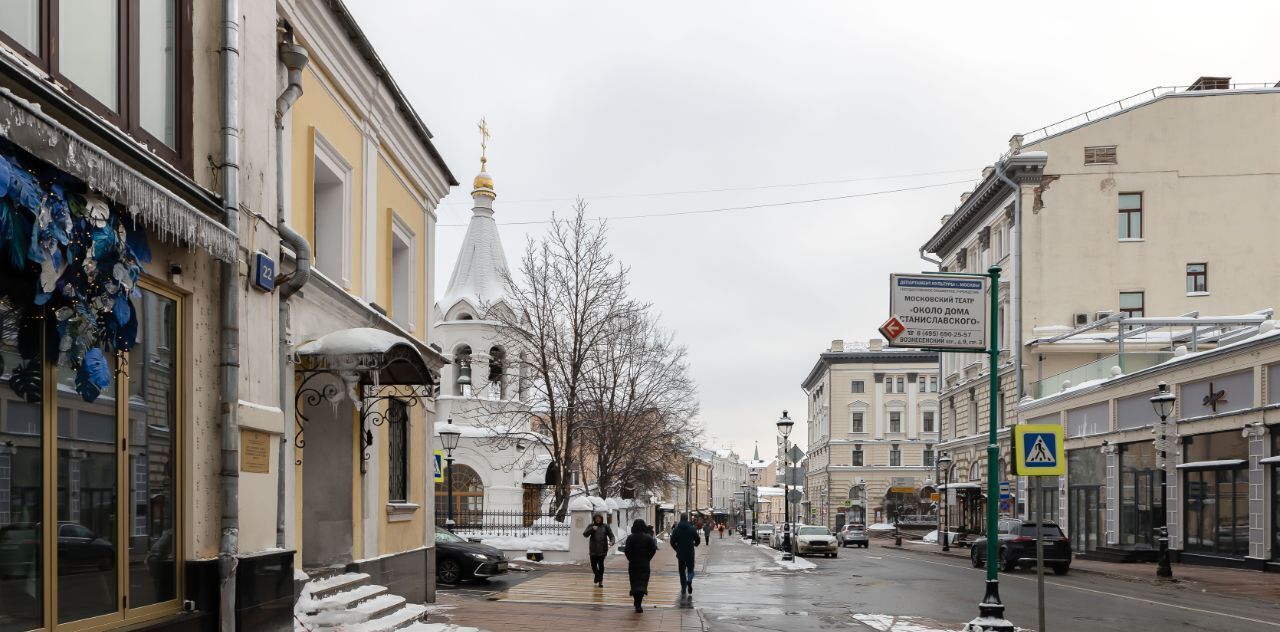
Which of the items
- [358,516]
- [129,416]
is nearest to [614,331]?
[358,516]

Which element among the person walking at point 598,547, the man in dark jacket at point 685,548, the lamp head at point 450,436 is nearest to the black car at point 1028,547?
the person walking at point 598,547

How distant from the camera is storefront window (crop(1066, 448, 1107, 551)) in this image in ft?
127

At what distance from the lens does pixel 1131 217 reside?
4619 centimetres

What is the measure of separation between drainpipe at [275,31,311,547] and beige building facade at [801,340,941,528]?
292ft

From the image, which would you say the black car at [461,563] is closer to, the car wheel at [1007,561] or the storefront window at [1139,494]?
the car wheel at [1007,561]

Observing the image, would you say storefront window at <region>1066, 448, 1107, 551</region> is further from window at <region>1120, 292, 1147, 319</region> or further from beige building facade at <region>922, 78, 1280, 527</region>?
window at <region>1120, 292, 1147, 319</region>

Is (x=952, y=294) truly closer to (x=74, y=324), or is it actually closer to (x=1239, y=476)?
(x=74, y=324)

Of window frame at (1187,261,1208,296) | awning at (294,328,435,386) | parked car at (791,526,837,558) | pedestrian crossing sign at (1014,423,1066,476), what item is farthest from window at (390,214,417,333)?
window frame at (1187,261,1208,296)

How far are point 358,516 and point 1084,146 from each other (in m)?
39.5

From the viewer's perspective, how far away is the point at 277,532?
10039 millimetres

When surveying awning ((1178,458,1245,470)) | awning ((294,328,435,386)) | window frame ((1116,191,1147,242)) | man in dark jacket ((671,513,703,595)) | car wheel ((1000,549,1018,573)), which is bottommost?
car wheel ((1000,549,1018,573))

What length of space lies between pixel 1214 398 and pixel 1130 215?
58.0ft

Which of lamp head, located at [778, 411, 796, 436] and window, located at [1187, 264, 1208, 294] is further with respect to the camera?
window, located at [1187, 264, 1208, 294]

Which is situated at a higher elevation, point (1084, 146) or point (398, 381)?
point (1084, 146)
